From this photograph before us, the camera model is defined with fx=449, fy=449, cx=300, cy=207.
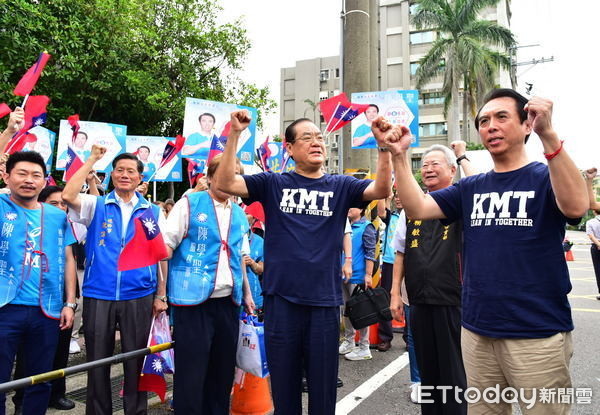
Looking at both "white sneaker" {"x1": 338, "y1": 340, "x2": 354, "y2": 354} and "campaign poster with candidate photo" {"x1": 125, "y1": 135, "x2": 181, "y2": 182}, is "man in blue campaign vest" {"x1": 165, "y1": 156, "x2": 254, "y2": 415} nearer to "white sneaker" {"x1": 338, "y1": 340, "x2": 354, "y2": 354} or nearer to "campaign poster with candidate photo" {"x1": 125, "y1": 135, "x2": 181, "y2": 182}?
"white sneaker" {"x1": 338, "y1": 340, "x2": 354, "y2": 354}

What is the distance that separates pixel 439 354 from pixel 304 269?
140cm

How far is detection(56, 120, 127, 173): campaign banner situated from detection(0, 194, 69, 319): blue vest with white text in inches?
128

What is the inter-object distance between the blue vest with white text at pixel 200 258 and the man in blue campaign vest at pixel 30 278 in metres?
0.82

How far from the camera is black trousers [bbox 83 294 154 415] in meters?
3.19

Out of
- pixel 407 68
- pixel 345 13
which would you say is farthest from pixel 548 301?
pixel 407 68

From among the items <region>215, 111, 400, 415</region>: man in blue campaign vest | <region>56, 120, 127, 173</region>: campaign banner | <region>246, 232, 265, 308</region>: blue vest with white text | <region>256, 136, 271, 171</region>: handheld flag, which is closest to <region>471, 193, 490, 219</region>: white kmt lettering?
<region>215, 111, 400, 415</region>: man in blue campaign vest

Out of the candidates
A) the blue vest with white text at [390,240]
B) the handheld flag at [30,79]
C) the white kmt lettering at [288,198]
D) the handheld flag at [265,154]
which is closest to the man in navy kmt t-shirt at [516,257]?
the white kmt lettering at [288,198]

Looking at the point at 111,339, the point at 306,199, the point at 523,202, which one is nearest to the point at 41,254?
the point at 111,339

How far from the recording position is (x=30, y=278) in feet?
10.00

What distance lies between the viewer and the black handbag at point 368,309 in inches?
177

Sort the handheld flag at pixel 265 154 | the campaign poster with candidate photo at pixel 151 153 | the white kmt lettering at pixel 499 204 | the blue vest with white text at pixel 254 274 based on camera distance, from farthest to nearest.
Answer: the handheld flag at pixel 265 154
the campaign poster with candidate photo at pixel 151 153
the blue vest with white text at pixel 254 274
the white kmt lettering at pixel 499 204

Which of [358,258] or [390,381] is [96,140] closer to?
[358,258]

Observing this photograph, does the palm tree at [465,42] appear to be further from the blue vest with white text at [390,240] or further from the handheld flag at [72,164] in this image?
the handheld flag at [72,164]

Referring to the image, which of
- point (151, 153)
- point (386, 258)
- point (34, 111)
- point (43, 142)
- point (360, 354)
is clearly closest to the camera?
point (34, 111)
